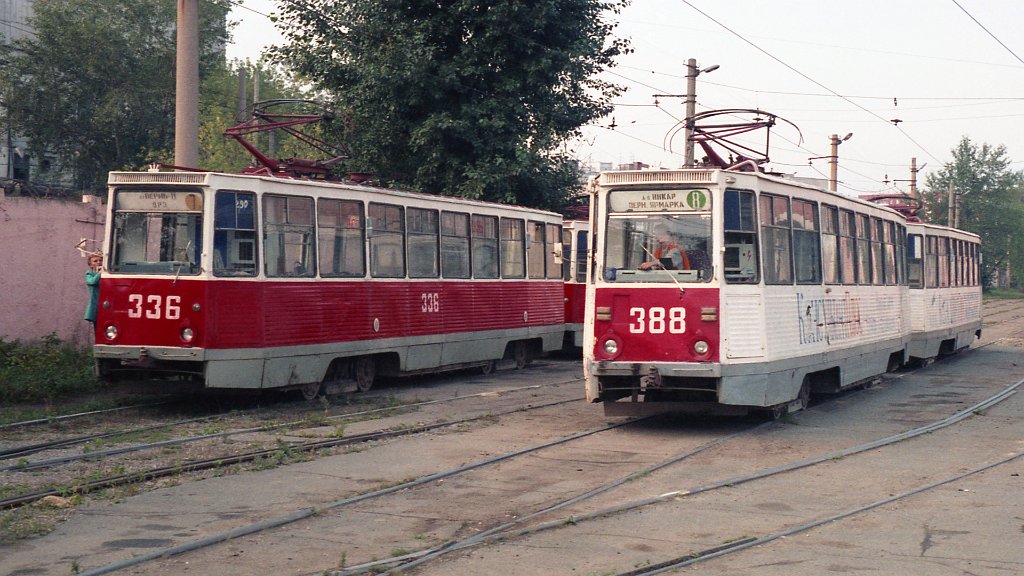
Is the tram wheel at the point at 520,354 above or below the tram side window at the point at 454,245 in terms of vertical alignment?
below

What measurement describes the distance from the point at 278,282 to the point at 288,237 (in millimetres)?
653

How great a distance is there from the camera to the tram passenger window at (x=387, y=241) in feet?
56.4

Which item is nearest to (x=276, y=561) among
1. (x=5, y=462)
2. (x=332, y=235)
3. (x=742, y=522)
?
(x=742, y=522)

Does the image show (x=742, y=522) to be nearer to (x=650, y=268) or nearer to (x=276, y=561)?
(x=276, y=561)

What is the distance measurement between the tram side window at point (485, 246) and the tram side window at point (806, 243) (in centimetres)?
691

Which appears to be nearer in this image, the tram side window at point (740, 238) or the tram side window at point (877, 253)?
the tram side window at point (740, 238)

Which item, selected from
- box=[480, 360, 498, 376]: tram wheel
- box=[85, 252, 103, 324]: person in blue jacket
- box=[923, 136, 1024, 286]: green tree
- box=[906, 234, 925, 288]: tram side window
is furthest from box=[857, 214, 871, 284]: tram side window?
box=[923, 136, 1024, 286]: green tree

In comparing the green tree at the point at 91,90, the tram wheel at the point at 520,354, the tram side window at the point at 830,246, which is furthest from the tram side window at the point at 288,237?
the green tree at the point at 91,90

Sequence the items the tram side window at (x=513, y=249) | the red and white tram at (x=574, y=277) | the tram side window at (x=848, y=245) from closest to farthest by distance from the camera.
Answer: the tram side window at (x=848, y=245) → the tram side window at (x=513, y=249) → the red and white tram at (x=574, y=277)

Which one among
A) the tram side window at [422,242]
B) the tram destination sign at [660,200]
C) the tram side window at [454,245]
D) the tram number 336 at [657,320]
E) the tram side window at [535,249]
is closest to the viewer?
the tram number 336 at [657,320]

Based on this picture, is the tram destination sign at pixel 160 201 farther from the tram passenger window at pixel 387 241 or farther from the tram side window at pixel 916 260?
the tram side window at pixel 916 260

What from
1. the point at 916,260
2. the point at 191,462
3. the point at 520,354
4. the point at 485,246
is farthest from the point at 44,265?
the point at 916,260

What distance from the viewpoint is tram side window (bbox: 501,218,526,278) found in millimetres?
21391

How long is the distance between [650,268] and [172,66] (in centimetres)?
3350
